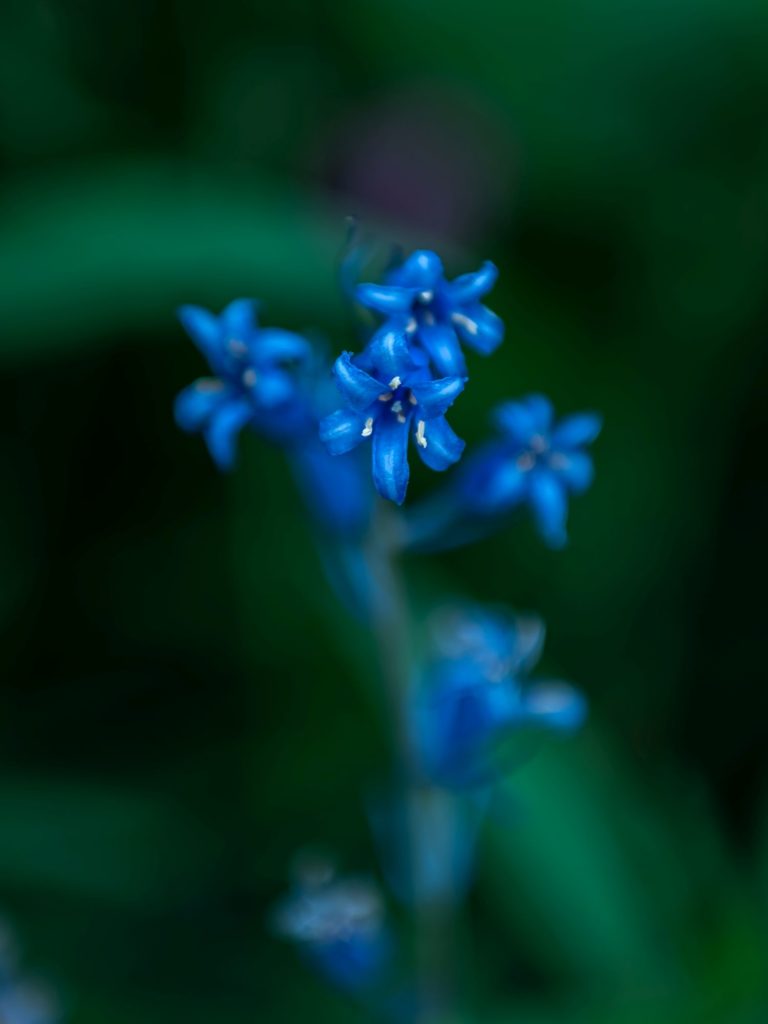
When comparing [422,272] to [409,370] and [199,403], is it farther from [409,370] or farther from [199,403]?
[199,403]

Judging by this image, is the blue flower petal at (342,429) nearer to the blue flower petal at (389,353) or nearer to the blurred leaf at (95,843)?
the blue flower petal at (389,353)

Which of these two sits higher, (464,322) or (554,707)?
(464,322)

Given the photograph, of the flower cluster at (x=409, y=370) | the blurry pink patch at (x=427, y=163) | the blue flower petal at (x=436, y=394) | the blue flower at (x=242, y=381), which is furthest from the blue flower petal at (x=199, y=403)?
the blurry pink patch at (x=427, y=163)

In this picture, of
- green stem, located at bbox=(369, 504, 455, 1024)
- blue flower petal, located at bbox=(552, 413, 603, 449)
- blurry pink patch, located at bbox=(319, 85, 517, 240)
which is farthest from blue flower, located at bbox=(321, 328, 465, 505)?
blurry pink patch, located at bbox=(319, 85, 517, 240)

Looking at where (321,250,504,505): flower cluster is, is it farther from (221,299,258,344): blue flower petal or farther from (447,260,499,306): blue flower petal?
(221,299,258,344): blue flower petal

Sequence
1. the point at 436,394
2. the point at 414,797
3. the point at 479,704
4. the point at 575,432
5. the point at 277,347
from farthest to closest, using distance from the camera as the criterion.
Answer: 1. the point at 414,797
2. the point at 479,704
3. the point at 575,432
4. the point at 277,347
5. the point at 436,394

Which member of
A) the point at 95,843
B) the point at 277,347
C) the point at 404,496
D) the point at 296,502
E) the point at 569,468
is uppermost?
the point at 296,502

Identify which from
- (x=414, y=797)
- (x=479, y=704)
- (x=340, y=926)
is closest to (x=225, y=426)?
(x=479, y=704)
